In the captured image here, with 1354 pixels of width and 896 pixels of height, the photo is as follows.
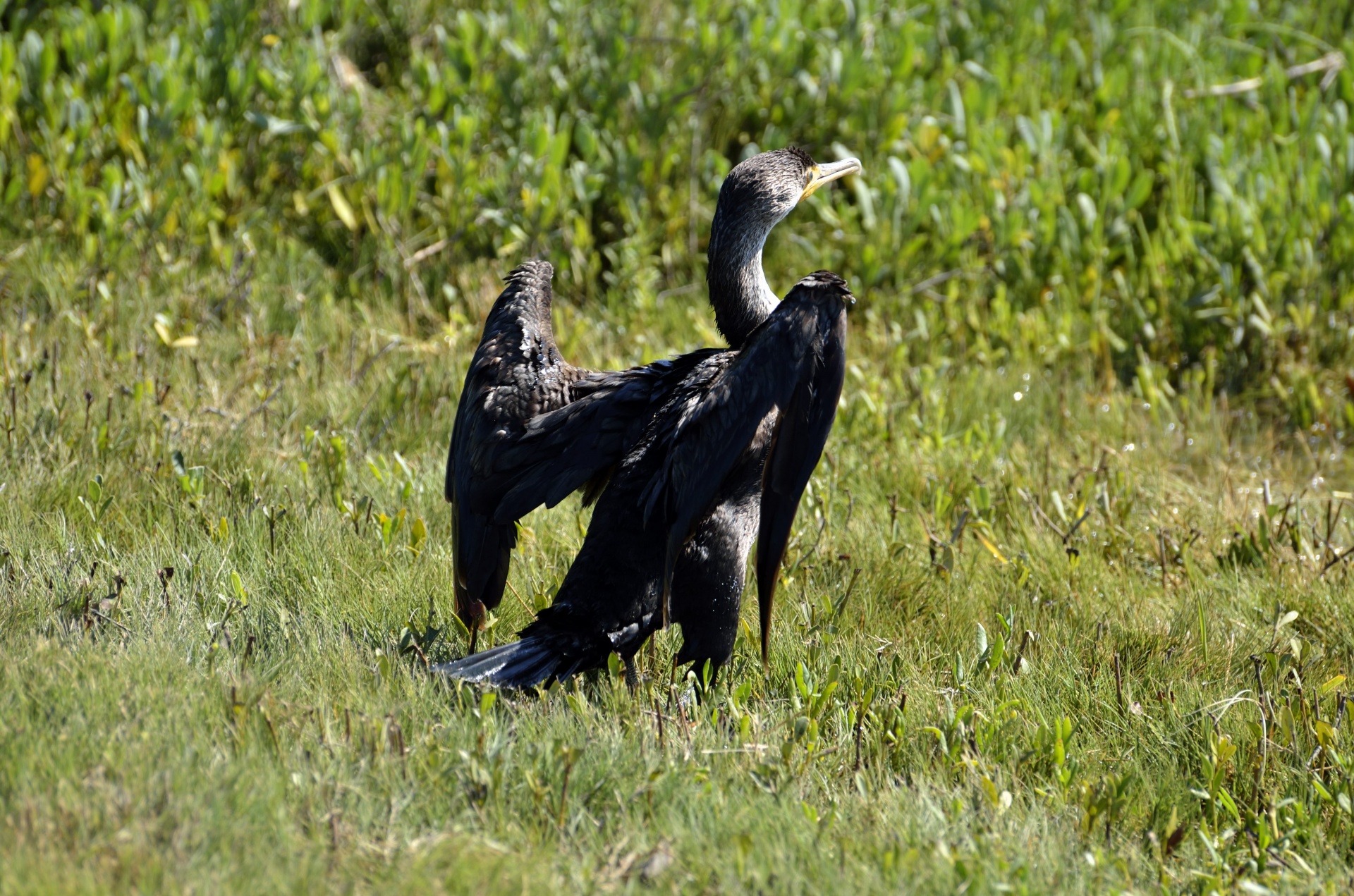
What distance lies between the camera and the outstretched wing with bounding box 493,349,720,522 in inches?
125

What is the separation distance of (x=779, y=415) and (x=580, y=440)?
1.94 ft

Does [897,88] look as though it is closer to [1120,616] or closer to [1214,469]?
[1214,469]

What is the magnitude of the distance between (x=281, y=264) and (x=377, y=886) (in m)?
4.05

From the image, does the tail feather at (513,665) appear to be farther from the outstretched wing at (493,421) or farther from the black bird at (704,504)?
the outstretched wing at (493,421)

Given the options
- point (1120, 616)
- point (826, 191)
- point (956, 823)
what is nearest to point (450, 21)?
point (826, 191)

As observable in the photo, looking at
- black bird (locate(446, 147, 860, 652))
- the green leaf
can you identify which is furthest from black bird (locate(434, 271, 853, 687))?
the green leaf

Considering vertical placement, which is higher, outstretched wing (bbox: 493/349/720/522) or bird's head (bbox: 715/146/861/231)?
bird's head (bbox: 715/146/861/231)

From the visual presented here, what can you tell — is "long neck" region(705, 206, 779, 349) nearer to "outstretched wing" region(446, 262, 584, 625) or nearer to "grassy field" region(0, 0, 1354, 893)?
"outstretched wing" region(446, 262, 584, 625)

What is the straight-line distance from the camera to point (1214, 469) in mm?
4805

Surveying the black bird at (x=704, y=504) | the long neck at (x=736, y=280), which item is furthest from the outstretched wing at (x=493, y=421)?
the long neck at (x=736, y=280)

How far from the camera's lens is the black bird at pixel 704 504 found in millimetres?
2918

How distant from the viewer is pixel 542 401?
339 cm

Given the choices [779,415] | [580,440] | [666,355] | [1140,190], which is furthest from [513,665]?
[1140,190]

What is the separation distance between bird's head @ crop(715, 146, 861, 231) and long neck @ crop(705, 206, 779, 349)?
2cm
